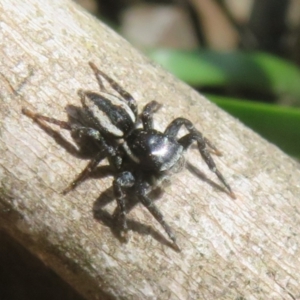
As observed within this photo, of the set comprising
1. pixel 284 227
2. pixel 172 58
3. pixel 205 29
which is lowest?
pixel 284 227

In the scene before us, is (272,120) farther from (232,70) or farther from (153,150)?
(232,70)

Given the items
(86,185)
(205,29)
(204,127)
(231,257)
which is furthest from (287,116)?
(205,29)

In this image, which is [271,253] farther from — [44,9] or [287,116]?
[44,9]

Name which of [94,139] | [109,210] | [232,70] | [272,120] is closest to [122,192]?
[109,210]

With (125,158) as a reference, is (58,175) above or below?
below

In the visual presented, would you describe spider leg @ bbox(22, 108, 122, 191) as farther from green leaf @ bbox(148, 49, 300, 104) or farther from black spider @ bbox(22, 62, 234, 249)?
green leaf @ bbox(148, 49, 300, 104)

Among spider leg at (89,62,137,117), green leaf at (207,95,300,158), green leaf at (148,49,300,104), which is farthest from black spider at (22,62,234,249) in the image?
green leaf at (148,49,300,104)

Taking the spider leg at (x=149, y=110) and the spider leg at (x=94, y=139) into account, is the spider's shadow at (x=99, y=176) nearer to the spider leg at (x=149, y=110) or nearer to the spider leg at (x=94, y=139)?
the spider leg at (x=94, y=139)
